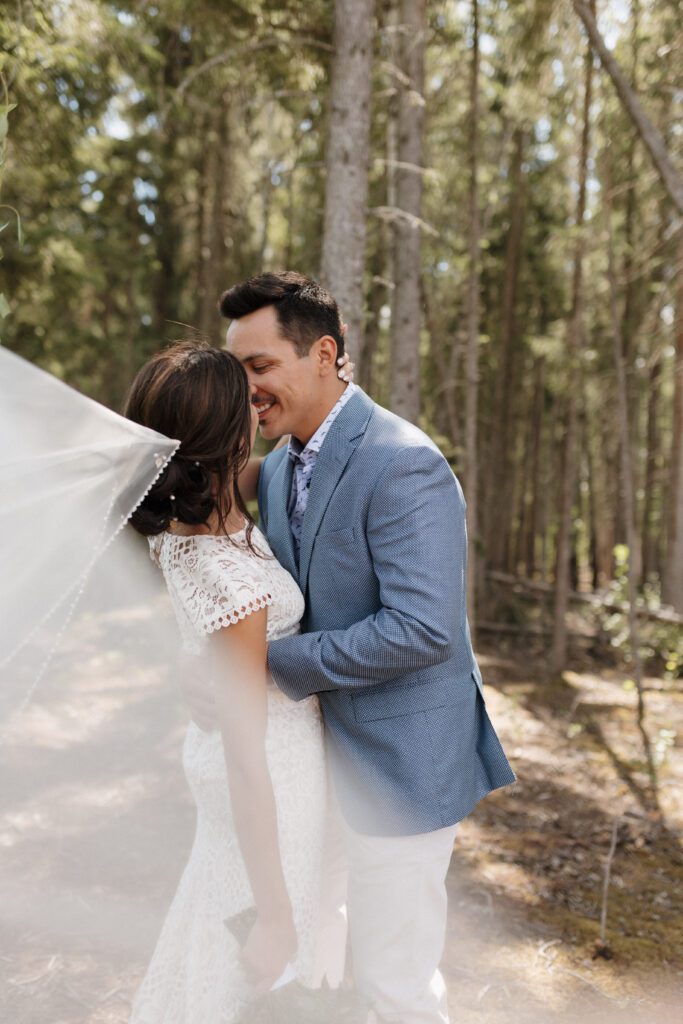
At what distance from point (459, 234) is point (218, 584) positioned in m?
13.9

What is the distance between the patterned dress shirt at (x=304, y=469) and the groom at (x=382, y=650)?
20 mm

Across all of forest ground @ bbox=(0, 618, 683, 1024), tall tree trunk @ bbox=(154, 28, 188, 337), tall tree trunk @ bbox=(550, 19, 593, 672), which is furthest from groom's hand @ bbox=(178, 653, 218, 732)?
tall tree trunk @ bbox=(154, 28, 188, 337)

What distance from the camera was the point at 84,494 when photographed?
79.7 inches

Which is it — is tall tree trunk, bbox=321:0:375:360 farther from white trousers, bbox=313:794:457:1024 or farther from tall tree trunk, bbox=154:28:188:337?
tall tree trunk, bbox=154:28:188:337

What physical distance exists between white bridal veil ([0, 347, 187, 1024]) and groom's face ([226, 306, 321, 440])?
60 cm

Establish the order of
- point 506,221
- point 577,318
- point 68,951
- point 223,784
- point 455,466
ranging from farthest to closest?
point 506,221, point 577,318, point 455,466, point 68,951, point 223,784

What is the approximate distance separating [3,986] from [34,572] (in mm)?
2407

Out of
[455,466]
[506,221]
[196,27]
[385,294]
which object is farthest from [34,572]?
[506,221]

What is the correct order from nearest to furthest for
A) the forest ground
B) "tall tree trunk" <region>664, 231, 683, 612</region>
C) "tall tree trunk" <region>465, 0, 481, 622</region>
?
the forest ground < "tall tree trunk" <region>465, 0, 481, 622</region> < "tall tree trunk" <region>664, 231, 683, 612</region>

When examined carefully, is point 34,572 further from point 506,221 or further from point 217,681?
point 506,221

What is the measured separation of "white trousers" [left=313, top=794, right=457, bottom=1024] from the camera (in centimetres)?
250

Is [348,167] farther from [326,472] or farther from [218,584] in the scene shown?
[218,584]

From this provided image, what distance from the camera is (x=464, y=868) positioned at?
5.30 meters

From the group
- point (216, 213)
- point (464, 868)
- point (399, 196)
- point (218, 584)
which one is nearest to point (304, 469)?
point (218, 584)
